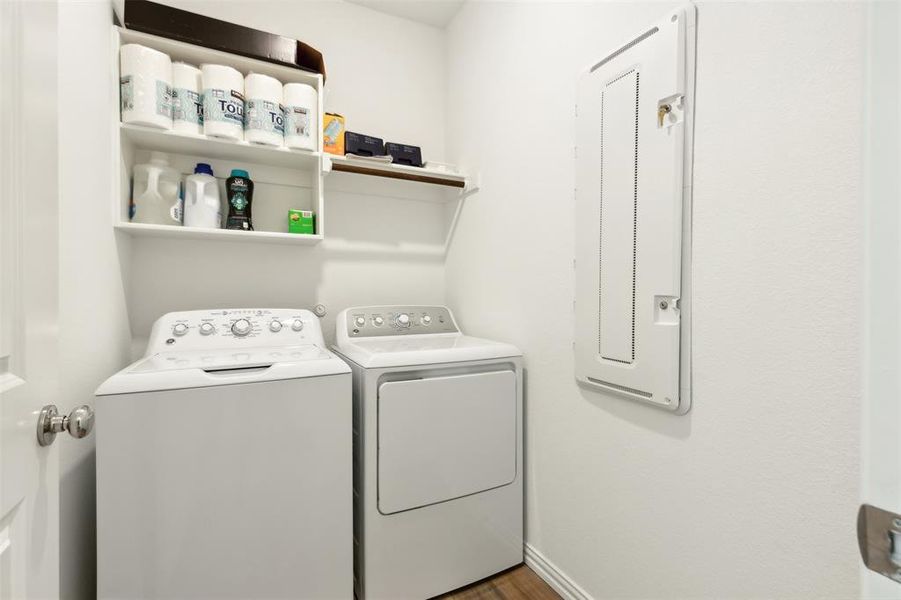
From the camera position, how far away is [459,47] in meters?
2.24

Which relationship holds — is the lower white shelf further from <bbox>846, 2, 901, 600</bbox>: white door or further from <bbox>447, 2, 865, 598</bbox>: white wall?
<bbox>846, 2, 901, 600</bbox>: white door

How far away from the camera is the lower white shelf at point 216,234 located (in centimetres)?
152

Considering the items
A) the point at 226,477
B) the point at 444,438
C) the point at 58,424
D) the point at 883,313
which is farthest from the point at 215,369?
the point at 883,313

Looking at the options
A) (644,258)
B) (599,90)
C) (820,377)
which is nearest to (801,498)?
(820,377)

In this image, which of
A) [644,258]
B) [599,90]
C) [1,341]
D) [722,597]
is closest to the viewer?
[1,341]

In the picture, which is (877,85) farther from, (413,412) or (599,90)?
(413,412)

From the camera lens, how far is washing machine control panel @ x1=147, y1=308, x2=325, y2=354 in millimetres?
1548

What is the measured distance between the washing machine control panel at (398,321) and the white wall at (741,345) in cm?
66

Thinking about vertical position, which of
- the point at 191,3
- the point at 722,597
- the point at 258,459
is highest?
the point at 191,3

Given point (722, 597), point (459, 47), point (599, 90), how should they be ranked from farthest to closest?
1. point (459, 47)
2. point (599, 90)
3. point (722, 597)

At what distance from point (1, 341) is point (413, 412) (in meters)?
1.11

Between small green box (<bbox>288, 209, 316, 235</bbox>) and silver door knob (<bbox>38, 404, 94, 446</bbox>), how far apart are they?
132cm

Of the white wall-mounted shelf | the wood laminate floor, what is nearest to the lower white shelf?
the white wall-mounted shelf

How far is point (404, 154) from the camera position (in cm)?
203
